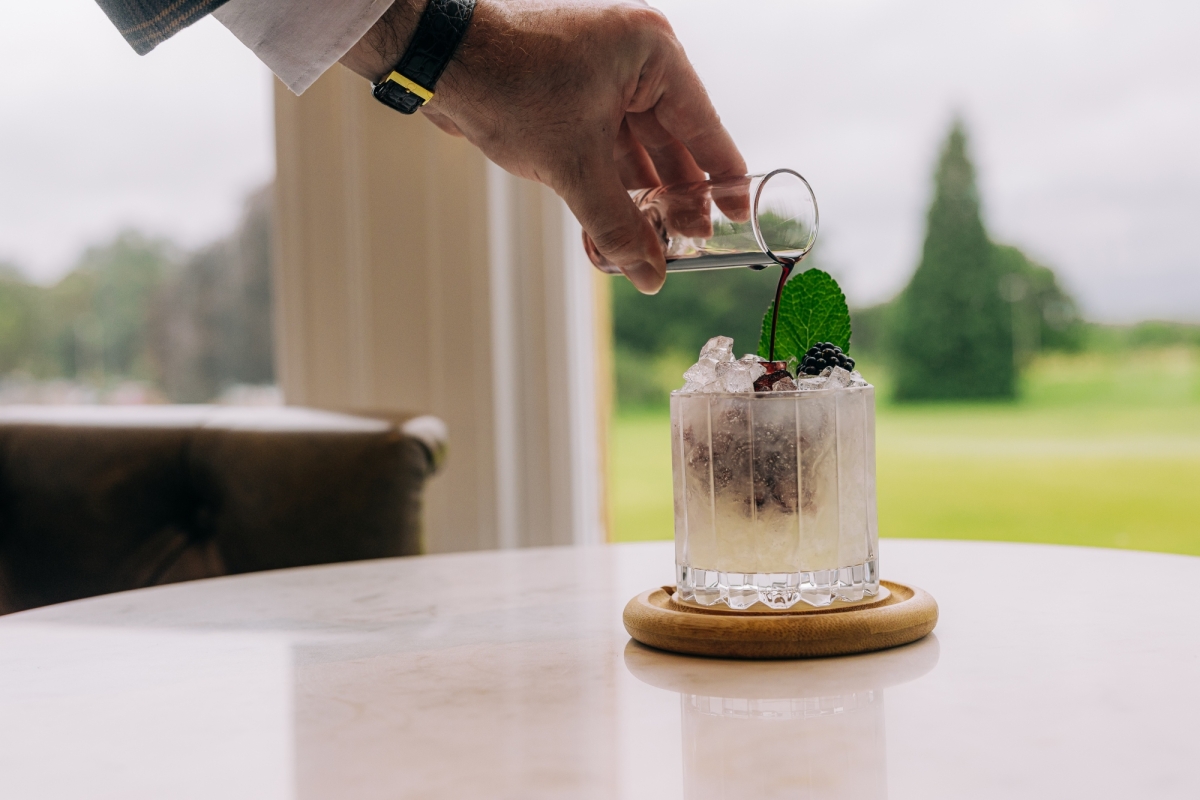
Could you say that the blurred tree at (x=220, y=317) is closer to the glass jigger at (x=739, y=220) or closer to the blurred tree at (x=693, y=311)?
the blurred tree at (x=693, y=311)

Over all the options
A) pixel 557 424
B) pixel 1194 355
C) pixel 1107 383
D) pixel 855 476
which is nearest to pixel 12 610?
pixel 557 424

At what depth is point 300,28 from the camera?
3.33 feet

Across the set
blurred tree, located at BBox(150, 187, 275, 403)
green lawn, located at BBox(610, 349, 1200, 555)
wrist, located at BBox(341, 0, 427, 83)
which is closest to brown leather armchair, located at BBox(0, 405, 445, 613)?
wrist, located at BBox(341, 0, 427, 83)

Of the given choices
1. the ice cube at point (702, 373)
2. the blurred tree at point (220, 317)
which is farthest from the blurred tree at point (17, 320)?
the ice cube at point (702, 373)

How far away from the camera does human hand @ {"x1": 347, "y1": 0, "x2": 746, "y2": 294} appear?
3.21ft

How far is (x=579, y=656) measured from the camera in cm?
74

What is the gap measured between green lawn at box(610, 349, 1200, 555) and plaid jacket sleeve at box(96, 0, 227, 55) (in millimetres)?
1455

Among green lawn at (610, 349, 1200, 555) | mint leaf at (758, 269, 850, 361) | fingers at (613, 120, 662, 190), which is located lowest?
green lawn at (610, 349, 1200, 555)

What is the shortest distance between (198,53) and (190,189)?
1.13 ft

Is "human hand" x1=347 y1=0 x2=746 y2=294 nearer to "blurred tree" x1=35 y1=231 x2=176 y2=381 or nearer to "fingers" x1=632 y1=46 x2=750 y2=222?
"fingers" x1=632 y1=46 x2=750 y2=222

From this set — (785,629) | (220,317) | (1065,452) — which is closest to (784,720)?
(785,629)

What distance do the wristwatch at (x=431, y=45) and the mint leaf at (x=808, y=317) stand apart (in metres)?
0.41

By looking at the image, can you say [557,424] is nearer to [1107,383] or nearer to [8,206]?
[1107,383]

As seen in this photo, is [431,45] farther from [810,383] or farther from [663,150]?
[810,383]
